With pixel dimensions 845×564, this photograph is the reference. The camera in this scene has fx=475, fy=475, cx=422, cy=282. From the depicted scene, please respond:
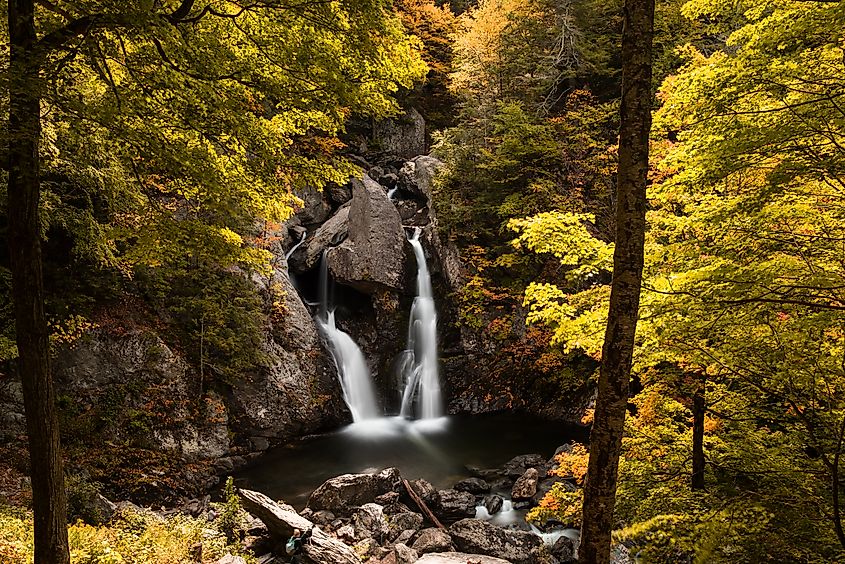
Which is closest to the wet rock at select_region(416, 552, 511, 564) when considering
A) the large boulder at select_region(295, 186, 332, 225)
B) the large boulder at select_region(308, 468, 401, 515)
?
the large boulder at select_region(308, 468, 401, 515)

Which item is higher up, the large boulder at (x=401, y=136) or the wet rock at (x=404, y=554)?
the large boulder at (x=401, y=136)

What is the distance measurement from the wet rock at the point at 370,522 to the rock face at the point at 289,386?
5098mm

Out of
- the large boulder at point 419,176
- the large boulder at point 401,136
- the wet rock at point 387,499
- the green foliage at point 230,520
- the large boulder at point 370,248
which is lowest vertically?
the wet rock at point 387,499

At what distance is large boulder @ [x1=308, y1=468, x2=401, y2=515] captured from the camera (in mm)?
9406

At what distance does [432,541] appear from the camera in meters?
8.10

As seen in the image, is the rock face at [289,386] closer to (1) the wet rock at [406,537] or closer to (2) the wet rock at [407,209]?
(1) the wet rock at [406,537]

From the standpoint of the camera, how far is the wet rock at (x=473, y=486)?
1084 centimetres

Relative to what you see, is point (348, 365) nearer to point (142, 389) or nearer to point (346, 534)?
point (142, 389)

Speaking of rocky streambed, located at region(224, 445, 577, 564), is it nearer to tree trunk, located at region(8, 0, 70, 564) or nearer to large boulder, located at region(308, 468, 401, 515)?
large boulder, located at region(308, 468, 401, 515)

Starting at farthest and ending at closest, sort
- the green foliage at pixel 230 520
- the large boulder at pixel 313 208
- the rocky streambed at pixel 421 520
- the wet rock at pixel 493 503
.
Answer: the large boulder at pixel 313 208, the wet rock at pixel 493 503, the green foliage at pixel 230 520, the rocky streambed at pixel 421 520

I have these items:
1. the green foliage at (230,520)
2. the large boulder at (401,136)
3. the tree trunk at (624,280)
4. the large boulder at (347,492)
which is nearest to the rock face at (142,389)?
the large boulder at (347,492)

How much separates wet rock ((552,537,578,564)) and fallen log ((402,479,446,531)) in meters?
1.99

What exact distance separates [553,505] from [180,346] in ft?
31.8

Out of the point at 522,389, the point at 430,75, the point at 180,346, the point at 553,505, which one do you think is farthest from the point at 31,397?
the point at 430,75
